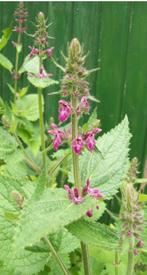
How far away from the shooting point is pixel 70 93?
3.22ft

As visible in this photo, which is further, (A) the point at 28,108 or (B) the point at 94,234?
(A) the point at 28,108

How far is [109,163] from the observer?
1178 millimetres

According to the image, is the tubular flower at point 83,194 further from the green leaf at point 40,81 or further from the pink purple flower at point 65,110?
the green leaf at point 40,81

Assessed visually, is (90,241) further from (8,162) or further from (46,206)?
(8,162)

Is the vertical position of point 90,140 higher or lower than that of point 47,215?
higher

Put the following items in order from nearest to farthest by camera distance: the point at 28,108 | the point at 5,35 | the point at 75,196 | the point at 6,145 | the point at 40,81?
the point at 75,196
the point at 40,81
the point at 5,35
the point at 6,145
the point at 28,108

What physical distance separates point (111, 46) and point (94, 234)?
7.75 ft

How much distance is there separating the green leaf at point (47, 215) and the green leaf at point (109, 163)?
87mm

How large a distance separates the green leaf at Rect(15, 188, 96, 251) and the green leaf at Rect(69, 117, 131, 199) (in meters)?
0.09

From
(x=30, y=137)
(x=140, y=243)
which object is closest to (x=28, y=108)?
(x=30, y=137)

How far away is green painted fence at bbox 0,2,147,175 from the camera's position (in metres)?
3.14

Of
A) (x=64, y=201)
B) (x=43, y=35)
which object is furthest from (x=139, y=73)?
(x=64, y=201)

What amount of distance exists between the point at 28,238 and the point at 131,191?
0.69ft

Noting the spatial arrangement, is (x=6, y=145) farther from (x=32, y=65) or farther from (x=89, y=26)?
(x=89, y=26)
